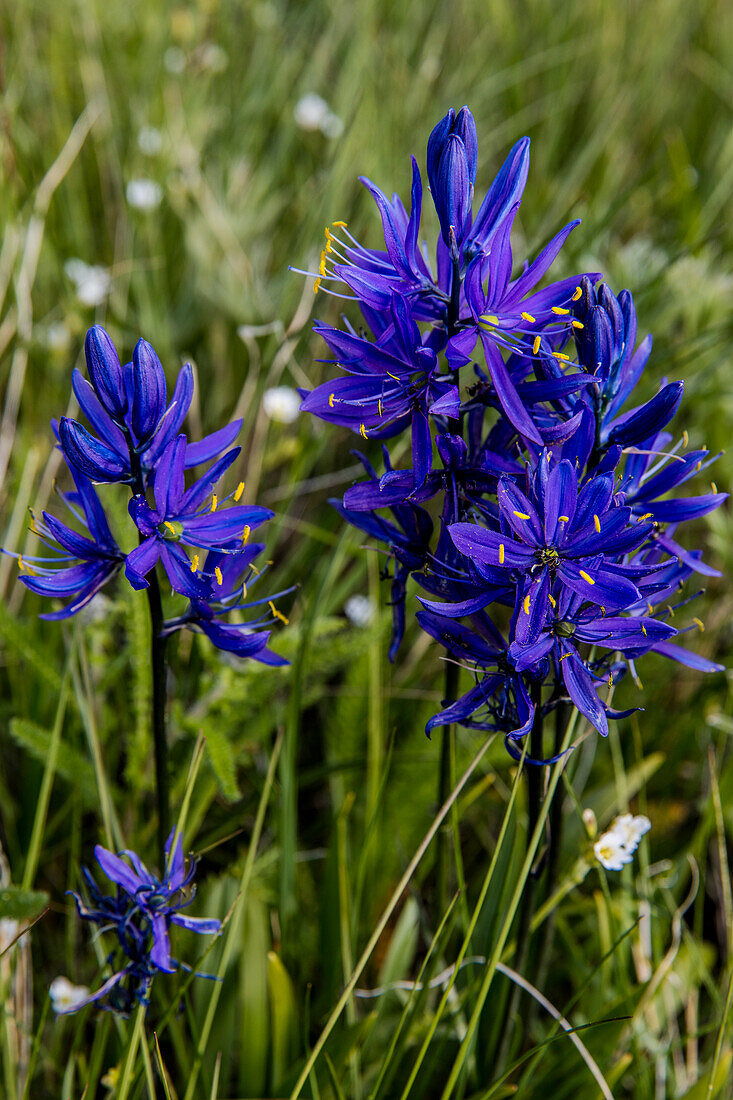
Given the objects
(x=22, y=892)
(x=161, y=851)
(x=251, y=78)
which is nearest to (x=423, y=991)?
(x=161, y=851)

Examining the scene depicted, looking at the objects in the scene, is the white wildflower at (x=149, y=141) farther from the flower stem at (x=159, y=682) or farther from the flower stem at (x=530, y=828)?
the flower stem at (x=530, y=828)

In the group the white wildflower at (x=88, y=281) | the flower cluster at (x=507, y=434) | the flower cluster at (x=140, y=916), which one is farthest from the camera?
the white wildflower at (x=88, y=281)

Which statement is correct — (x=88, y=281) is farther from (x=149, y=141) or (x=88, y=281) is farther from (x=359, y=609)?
(x=359, y=609)

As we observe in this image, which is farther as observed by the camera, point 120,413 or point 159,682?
point 159,682

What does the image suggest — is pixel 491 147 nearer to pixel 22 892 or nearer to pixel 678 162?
pixel 678 162

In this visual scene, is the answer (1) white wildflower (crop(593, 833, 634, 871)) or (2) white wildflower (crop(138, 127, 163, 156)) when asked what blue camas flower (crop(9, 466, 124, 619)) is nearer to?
(1) white wildflower (crop(593, 833, 634, 871))

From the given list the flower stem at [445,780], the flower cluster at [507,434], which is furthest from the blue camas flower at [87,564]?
the flower stem at [445,780]

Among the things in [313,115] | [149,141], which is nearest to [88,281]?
[149,141]
